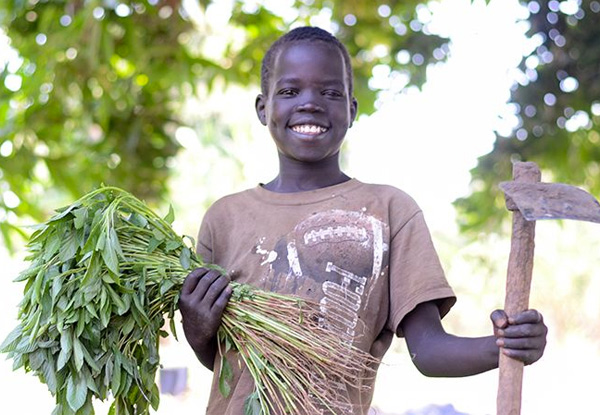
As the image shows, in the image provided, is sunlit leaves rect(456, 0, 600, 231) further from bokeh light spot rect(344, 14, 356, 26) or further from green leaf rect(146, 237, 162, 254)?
green leaf rect(146, 237, 162, 254)

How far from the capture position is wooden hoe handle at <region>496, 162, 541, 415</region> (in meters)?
1.91

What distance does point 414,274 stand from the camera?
7.12ft

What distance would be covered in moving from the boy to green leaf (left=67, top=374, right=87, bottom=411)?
27cm

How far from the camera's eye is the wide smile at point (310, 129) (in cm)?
232

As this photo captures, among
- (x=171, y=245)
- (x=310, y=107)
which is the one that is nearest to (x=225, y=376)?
(x=171, y=245)

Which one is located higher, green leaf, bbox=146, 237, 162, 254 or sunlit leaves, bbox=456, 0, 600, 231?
sunlit leaves, bbox=456, 0, 600, 231

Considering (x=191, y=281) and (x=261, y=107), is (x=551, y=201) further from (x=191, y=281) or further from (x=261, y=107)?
(x=261, y=107)

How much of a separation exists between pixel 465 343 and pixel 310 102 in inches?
28.9

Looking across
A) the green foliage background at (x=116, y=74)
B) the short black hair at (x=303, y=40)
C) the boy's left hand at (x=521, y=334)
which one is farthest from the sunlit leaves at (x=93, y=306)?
the green foliage background at (x=116, y=74)

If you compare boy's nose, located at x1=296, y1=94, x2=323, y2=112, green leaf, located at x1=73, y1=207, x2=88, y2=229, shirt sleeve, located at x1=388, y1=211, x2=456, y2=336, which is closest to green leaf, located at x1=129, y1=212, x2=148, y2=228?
green leaf, located at x1=73, y1=207, x2=88, y2=229

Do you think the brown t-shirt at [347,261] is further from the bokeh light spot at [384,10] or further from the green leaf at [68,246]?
the bokeh light spot at [384,10]

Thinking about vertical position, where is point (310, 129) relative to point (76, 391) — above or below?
above

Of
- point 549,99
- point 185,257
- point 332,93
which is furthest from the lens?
point 549,99

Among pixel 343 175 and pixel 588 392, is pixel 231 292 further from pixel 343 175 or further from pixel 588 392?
pixel 588 392
